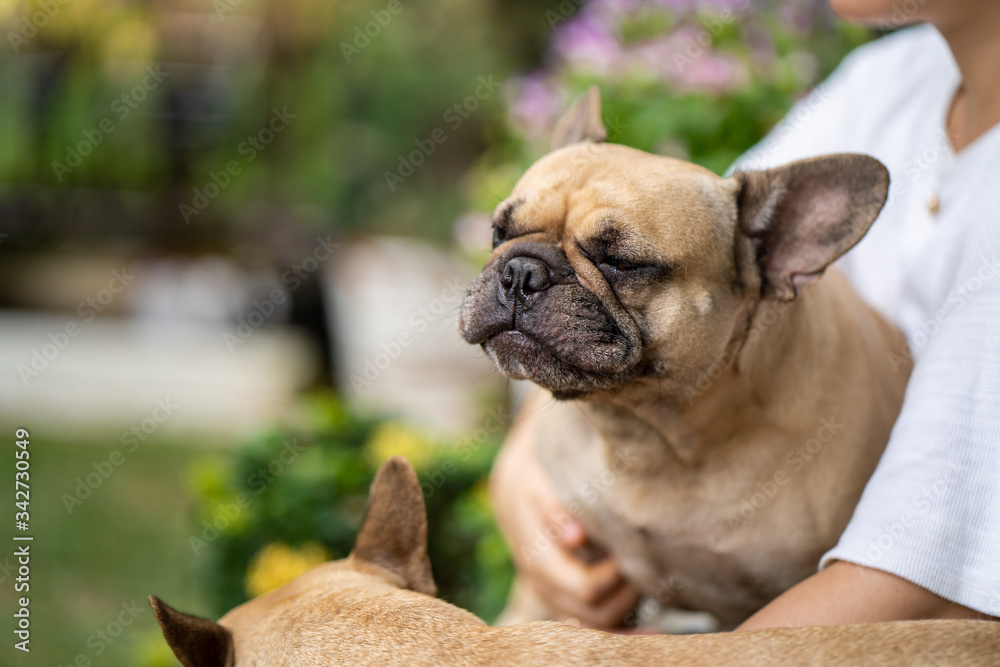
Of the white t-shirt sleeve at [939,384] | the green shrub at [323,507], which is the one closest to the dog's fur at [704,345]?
the white t-shirt sleeve at [939,384]

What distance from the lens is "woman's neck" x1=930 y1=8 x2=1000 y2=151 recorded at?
157 centimetres

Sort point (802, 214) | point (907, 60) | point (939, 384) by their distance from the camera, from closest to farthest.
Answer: point (939, 384) → point (802, 214) → point (907, 60)

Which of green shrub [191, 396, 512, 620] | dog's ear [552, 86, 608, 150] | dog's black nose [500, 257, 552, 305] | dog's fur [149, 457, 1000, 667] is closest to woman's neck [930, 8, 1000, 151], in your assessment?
dog's ear [552, 86, 608, 150]

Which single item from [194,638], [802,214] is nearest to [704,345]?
[802,214]

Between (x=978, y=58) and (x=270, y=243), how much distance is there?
4868mm

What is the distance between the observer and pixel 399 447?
2.68m

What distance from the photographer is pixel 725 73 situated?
2.83 metres

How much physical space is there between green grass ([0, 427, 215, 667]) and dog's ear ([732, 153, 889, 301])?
206 cm

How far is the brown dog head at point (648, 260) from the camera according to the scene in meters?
1.42

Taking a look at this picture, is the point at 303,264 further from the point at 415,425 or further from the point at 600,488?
the point at 600,488

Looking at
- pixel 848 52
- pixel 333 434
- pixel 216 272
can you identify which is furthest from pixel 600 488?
pixel 216 272

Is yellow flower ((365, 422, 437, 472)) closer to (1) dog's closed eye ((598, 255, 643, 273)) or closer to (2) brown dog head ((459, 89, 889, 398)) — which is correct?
(2) brown dog head ((459, 89, 889, 398))

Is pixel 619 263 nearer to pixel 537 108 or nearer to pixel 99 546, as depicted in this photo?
pixel 537 108

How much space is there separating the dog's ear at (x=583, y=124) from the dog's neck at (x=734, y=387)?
482 mm
